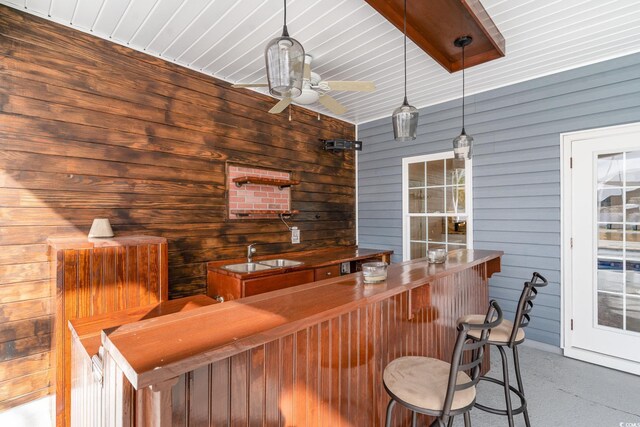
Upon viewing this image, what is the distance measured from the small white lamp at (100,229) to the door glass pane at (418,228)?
364cm

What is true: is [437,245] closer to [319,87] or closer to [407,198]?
[407,198]

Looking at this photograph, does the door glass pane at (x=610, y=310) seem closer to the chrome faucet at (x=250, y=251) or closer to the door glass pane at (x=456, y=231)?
the door glass pane at (x=456, y=231)

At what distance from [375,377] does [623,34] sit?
3507mm

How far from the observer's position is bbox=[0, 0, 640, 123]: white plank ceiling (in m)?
2.29

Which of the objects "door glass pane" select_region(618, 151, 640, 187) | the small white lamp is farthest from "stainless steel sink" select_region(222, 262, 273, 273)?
"door glass pane" select_region(618, 151, 640, 187)

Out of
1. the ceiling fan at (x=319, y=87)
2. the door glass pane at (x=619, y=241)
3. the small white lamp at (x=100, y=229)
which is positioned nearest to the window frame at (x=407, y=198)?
the door glass pane at (x=619, y=241)

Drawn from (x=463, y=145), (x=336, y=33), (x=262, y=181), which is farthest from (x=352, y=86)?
(x=262, y=181)

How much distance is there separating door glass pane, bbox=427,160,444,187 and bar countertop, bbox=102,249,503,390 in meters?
2.87

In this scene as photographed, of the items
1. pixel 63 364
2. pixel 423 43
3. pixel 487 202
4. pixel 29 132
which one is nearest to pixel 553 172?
pixel 487 202

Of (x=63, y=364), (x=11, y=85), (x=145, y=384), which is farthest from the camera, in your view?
(x=11, y=85)

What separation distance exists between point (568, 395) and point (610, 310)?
3.62 ft

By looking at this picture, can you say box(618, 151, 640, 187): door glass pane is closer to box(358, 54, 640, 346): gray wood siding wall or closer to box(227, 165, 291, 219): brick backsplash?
box(358, 54, 640, 346): gray wood siding wall

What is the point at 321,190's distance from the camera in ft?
14.7

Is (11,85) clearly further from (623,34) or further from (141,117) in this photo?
(623,34)
